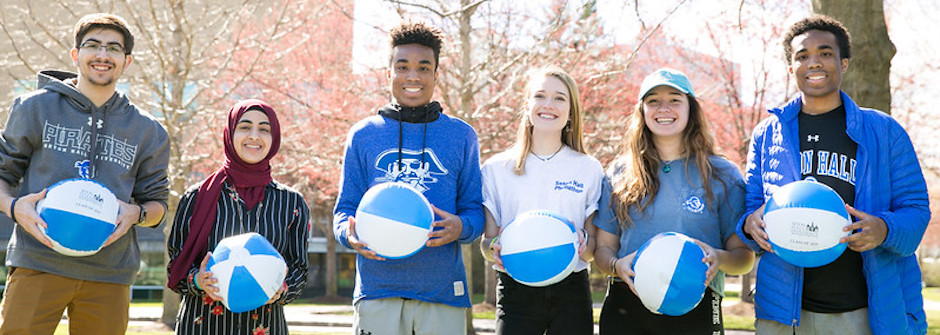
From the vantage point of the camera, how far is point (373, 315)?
11.6 ft

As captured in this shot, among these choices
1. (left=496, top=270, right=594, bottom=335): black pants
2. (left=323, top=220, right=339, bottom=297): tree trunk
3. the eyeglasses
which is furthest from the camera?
(left=323, top=220, right=339, bottom=297): tree trunk

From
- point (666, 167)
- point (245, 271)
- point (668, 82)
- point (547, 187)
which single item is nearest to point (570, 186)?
point (547, 187)

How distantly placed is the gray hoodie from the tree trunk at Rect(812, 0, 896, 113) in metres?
4.49

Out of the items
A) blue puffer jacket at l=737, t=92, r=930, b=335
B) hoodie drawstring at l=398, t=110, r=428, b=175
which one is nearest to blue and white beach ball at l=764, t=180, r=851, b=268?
blue puffer jacket at l=737, t=92, r=930, b=335

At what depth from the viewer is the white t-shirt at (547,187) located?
3.75m

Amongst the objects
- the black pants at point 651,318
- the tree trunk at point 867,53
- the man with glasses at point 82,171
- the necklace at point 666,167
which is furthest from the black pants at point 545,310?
the tree trunk at point 867,53

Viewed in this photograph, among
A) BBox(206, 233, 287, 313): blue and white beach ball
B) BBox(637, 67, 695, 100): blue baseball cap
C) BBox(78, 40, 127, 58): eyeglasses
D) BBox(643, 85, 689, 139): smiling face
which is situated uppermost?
BBox(78, 40, 127, 58): eyeglasses

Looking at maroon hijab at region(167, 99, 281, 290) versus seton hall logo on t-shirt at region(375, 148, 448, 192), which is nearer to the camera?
maroon hijab at region(167, 99, 281, 290)

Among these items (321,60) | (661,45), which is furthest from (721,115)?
(321,60)

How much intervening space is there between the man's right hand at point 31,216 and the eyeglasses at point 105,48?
A: 810mm

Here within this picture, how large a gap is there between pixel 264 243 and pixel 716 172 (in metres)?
2.18

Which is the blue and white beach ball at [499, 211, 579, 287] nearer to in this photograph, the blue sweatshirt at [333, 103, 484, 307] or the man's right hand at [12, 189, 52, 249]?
the blue sweatshirt at [333, 103, 484, 307]

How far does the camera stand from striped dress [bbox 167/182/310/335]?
344cm

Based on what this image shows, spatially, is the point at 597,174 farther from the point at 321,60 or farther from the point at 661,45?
the point at 661,45
